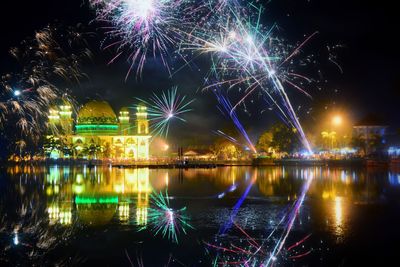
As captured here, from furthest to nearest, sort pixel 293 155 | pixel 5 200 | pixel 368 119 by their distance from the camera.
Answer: pixel 368 119
pixel 293 155
pixel 5 200

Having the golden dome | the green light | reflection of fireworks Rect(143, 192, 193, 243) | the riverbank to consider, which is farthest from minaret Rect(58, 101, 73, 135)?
reflection of fireworks Rect(143, 192, 193, 243)

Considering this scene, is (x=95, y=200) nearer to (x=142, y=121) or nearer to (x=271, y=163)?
(x=271, y=163)

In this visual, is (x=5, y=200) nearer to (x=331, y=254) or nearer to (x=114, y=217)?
(x=114, y=217)

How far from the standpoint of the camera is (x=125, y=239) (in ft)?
44.0

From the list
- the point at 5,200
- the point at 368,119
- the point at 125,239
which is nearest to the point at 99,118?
the point at 368,119

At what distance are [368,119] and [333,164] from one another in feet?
123

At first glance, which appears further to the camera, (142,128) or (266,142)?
(142,128)

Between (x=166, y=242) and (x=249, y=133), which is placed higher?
(x=249, y=133)

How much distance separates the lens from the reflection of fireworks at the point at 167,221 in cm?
1453

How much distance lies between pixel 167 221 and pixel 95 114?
3738 inches

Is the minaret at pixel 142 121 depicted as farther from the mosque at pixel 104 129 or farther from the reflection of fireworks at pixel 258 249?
the reflection of fireworks at pixel 258 249

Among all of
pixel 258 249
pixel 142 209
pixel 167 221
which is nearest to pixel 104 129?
pixel 142 209

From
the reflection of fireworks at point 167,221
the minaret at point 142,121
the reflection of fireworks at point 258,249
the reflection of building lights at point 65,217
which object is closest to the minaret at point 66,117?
the minaret at point 142,121

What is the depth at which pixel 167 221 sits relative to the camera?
16.4 meters
